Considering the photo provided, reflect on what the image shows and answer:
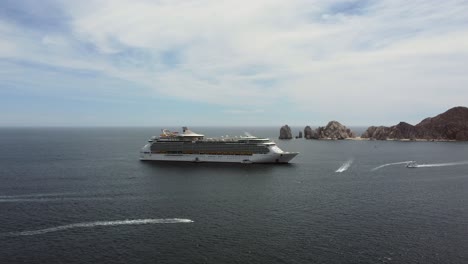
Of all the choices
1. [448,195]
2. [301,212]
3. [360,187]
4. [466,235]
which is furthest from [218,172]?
[466,235]

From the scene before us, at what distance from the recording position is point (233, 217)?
200ft

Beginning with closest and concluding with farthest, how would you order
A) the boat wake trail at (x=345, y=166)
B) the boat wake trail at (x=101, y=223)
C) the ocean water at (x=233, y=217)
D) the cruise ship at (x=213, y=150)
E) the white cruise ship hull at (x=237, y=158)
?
the ocean water at (x=233, y=217) < the boat wake trail at (x=101, y=223) < the boat wake trail at (x=345, y=166) < the white cruise ship hull at (x=237, y=158) < the cruise ship at (x=213, y=150)

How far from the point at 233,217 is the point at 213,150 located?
2795 inches

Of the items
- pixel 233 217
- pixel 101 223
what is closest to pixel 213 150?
pixel 233 217

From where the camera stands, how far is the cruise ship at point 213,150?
127m

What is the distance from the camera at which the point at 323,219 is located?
195ft

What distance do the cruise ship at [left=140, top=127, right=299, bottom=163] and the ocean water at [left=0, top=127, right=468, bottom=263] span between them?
21.0 metres

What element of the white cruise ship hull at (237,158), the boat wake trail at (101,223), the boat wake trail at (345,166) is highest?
the white cruise ship hull at (237,158)

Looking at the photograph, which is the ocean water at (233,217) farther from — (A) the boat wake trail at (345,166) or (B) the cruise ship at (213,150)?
(B) the cruise ship at (213,150)

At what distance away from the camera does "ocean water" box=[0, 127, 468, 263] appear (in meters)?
46.1

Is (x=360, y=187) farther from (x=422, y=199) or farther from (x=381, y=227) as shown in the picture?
(x=381, y=227)

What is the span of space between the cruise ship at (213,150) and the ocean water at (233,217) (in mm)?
21047

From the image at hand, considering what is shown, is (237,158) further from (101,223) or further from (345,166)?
(101,223)

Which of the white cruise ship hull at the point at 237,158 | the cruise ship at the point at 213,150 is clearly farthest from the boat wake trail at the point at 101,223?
the cruise ship at the point at 213,150
